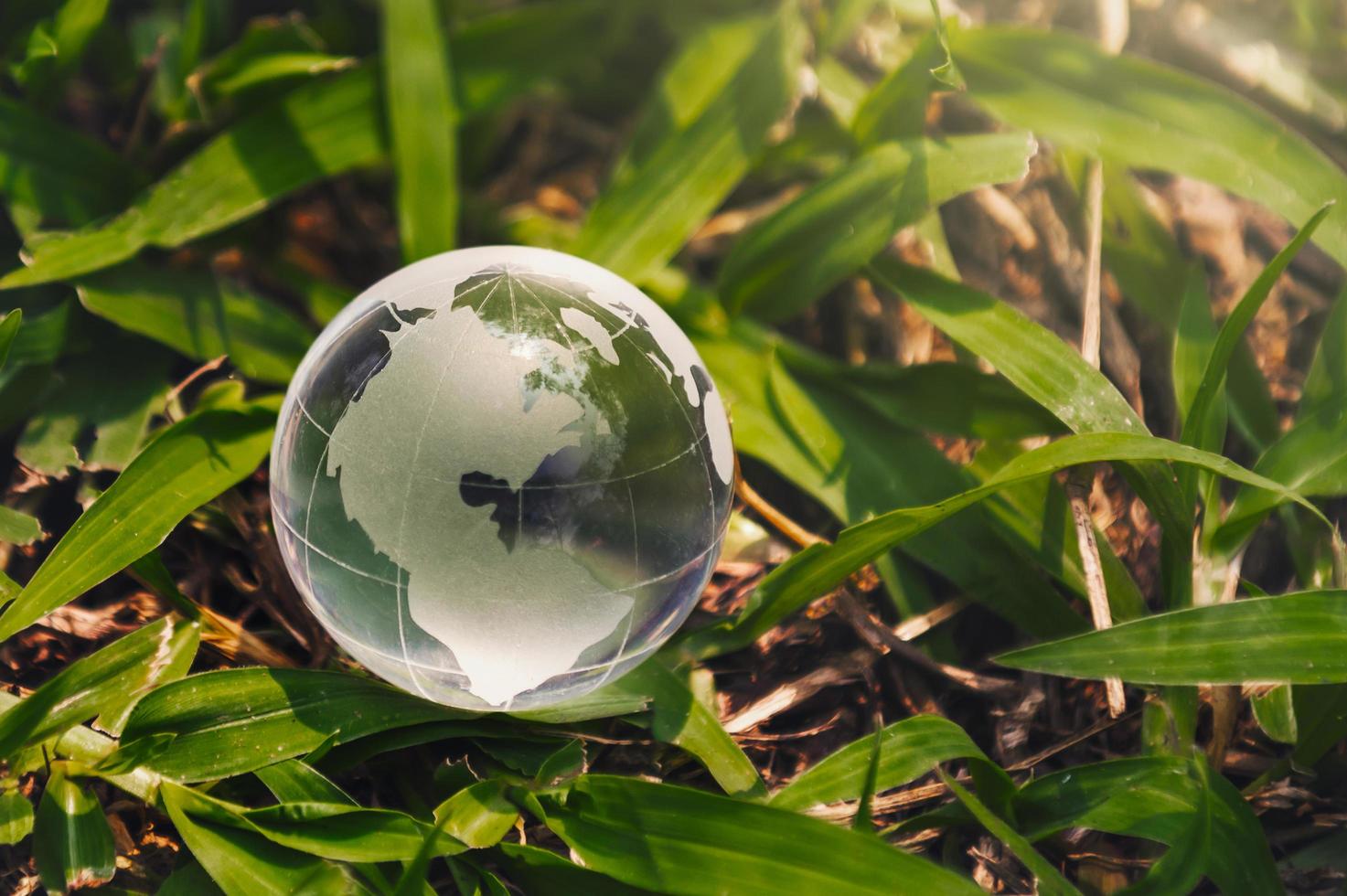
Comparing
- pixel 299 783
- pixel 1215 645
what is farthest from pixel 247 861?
pixel 1215 645

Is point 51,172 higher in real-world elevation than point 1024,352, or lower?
higher

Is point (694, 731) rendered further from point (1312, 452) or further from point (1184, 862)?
point (1312, 452)

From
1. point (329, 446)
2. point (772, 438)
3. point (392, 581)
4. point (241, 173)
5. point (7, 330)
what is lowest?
point (392, 581)

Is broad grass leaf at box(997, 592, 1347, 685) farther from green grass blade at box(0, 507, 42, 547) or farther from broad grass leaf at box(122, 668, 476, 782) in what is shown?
green grass blade at box(0, 507, 42, 547)

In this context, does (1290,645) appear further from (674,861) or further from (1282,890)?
(674,861)

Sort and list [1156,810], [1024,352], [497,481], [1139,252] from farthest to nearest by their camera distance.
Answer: [1139,252] → [1024,352] → [1156,810] → [497,481]

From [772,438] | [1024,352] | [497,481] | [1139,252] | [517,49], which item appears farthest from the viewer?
[517,49]

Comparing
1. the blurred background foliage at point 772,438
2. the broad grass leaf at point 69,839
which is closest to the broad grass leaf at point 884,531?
the blurred background foliage at point 772,438
